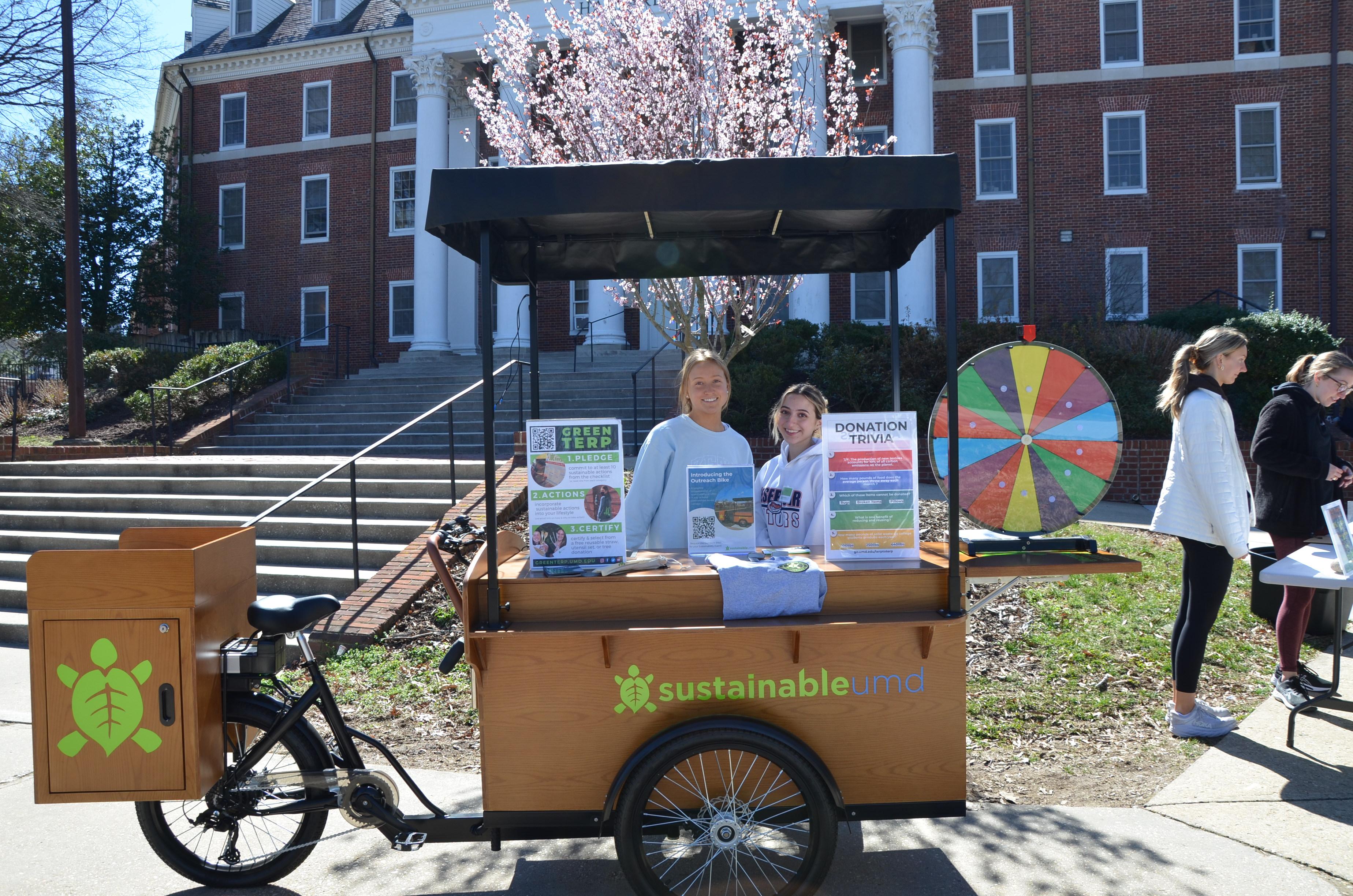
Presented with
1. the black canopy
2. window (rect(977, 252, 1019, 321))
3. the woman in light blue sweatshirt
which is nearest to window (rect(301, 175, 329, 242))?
window (rect(977, 252, 1019, 321))

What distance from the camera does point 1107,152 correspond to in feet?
71.9

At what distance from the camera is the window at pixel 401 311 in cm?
2572

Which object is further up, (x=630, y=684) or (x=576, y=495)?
(x=576, y=495)

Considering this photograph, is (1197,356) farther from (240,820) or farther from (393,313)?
(393,313)

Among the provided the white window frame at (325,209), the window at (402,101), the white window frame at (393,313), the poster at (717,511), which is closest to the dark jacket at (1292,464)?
the poster at (717,511)

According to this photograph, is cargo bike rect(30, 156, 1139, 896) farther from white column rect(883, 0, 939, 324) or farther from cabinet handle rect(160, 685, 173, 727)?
white column rect(883, 0, 939, 324)

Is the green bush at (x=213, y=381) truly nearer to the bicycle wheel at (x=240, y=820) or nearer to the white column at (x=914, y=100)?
the white column at (x=914, y=100)

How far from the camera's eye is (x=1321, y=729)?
15.7 ft

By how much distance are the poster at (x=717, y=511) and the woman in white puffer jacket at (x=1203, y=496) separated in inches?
92.9

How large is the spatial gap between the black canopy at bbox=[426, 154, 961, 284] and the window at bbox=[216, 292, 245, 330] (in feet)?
Answer: 85.3

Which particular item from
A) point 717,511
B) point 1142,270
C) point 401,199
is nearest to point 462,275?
point 401,199

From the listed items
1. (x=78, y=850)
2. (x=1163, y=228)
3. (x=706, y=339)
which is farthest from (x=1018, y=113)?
(x=78, y=850)

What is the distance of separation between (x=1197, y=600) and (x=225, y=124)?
30.6m

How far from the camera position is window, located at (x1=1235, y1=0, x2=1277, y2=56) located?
70.2 feet
